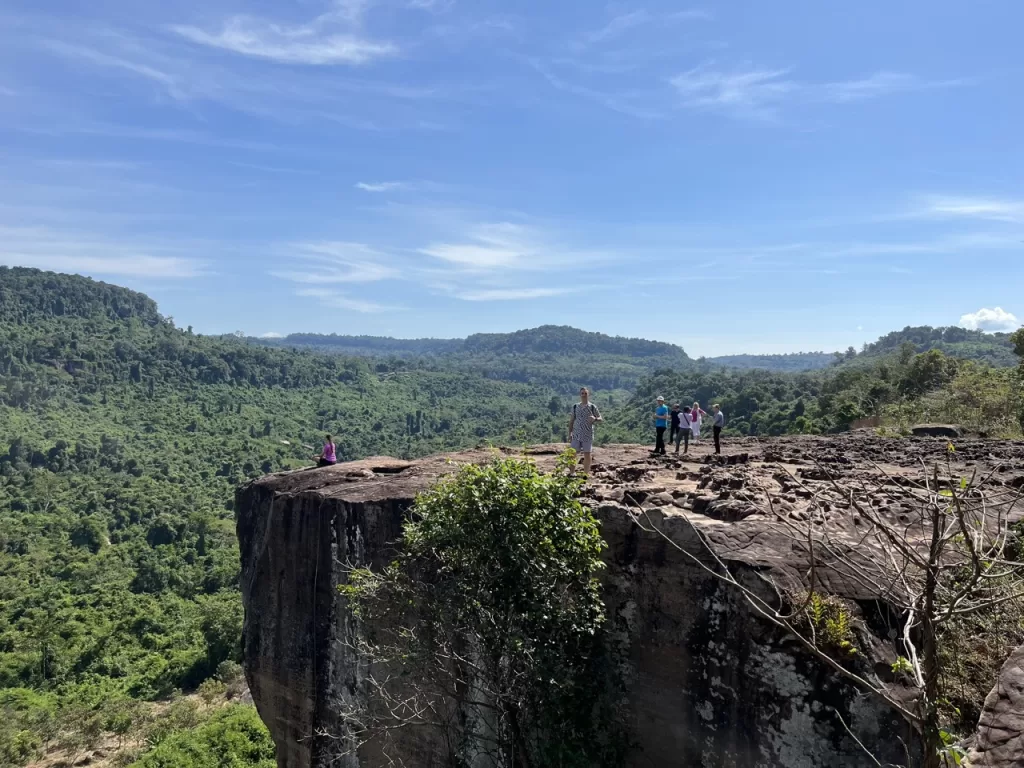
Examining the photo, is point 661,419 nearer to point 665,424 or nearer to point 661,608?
point 665,424

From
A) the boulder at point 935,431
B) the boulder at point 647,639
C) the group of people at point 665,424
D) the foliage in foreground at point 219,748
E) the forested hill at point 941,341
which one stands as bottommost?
the foliage in foreground at point 219,748

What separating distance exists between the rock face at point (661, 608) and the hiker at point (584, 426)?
45cm

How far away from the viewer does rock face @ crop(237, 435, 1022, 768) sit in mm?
6258

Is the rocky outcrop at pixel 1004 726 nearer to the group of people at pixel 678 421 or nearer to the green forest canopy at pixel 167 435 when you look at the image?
the green forest canopy at pixel 167 435

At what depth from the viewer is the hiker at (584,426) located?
420 inches

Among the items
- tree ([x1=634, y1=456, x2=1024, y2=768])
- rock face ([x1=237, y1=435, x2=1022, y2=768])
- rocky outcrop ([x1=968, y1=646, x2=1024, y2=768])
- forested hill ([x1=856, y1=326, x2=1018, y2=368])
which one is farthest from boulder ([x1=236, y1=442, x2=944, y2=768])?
forested hill ([x1=856, y1=326, x2=1018, y2=368])

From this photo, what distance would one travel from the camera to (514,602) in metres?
7.12

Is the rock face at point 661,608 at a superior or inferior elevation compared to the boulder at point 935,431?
inferior

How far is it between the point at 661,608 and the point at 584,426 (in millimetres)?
3833

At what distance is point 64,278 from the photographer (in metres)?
189

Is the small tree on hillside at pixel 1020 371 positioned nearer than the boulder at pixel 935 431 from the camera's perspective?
No

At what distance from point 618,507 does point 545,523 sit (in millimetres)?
1142

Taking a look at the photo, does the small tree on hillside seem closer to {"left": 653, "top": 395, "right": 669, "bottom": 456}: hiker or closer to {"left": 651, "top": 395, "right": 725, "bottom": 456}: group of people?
{"left": 651, "top": 395, "right": 725, "bottom": 456}: group of people

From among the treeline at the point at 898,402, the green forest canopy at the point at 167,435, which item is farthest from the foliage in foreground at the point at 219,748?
the treeline at the point at 898,402
